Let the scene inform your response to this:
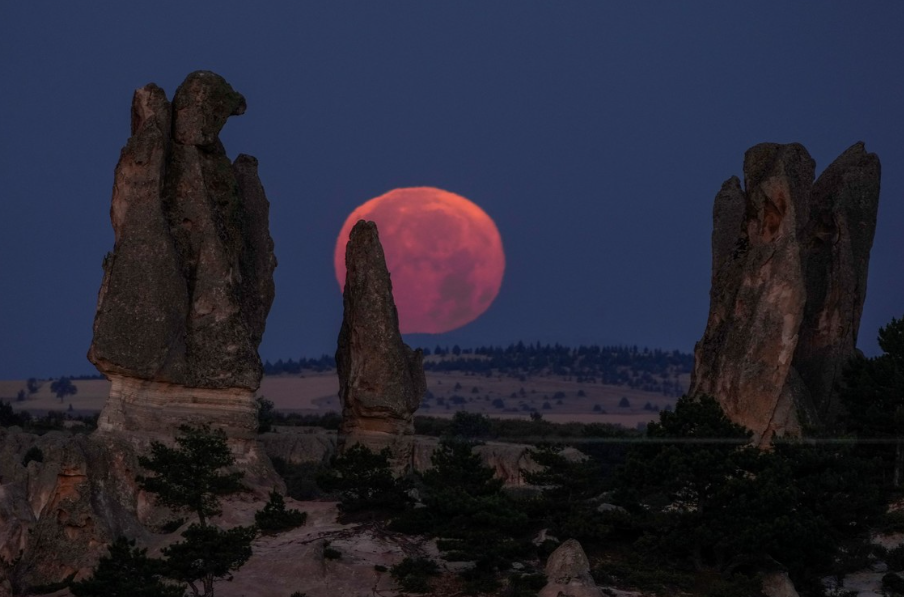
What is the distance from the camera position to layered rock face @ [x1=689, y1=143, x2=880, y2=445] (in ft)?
180

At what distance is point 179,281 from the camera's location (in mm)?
52281

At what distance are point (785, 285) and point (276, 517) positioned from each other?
1931 cm

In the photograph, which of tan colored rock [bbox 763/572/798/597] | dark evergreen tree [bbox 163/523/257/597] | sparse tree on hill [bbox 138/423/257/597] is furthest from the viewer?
tan colored rock [bbox 763/572/798/597]

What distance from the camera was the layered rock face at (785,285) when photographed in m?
54.9

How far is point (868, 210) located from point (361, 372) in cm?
2154

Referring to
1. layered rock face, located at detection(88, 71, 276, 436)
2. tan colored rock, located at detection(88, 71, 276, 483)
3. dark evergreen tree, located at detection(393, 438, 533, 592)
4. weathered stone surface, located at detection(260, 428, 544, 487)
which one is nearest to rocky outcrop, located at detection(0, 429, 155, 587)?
tan colored rock, located at detection(88, 71, 276, 483)

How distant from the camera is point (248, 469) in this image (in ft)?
170

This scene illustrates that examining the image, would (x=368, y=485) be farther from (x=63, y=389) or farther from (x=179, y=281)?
(x=63, y=389)

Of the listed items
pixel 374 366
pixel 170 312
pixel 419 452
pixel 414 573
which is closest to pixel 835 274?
pixel 374 366

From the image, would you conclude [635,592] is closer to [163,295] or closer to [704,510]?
[704,510]

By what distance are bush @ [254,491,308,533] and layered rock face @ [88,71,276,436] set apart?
17.6 ft

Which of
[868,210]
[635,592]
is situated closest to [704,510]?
[635,592]

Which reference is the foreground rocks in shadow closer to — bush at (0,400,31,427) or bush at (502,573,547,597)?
bush at (502,573,547,597)

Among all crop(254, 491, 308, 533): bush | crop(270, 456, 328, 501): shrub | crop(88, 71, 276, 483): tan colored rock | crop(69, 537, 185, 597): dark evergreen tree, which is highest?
crop(88, 71, 276, 483): tan colored rock
